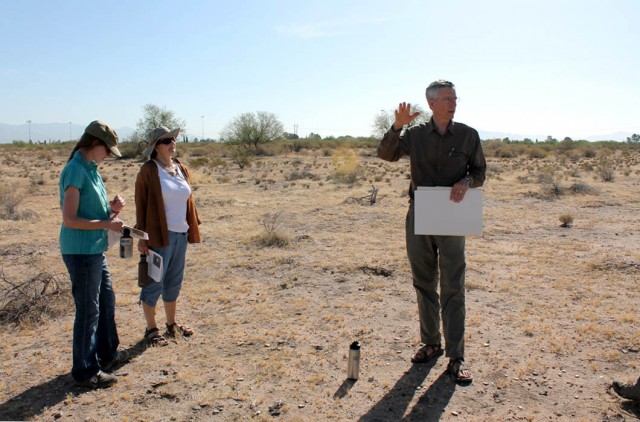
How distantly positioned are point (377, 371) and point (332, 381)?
0.38 metres

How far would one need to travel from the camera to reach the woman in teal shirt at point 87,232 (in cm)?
325

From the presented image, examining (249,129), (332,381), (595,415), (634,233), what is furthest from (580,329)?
(249,129)

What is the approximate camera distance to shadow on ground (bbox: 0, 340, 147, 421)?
3317 millimetres

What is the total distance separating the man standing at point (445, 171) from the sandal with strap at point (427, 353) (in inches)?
10.2

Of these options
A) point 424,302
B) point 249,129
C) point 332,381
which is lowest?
point 332,381

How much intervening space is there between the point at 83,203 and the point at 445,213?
2389 mm

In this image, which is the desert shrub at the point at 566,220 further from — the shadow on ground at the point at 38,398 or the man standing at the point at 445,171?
the shadow on ground at the point at 38,398

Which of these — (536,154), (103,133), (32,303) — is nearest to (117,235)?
(103,133)

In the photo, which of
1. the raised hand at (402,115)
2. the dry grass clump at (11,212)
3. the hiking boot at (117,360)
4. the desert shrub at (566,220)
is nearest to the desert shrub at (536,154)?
the desert shrub at (566,220)

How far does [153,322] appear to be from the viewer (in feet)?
14.3

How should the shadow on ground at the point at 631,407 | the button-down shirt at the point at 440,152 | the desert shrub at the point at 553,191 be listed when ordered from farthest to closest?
the desert shrub at the point at 553,191 → the button-down shirt at the point at 440,152 → the shadow on ground at the point at 631,407

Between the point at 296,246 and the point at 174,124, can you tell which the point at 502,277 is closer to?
the point at 296,246

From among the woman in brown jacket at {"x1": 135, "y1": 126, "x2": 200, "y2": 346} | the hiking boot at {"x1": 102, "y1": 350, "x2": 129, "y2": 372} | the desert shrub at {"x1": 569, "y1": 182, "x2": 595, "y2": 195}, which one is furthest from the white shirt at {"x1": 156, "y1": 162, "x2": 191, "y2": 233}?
the desert shrub at {"x1": 569, "y1": 182, "x2": 595, "y2": 195}

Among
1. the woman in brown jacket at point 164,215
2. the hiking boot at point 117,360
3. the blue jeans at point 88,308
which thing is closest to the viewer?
the blue jeans at point 88,308
